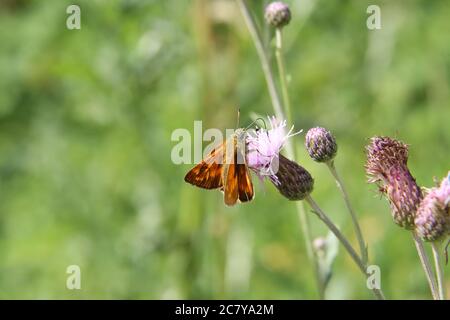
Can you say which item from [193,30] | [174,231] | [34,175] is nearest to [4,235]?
A: [34,175]

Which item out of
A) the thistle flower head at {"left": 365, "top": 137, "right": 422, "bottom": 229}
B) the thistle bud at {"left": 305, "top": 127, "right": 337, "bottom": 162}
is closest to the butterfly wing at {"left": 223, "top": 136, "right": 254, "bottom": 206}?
the thistle bud at {"left": 305, "top": 127, "right": 337, "bottom": 162}

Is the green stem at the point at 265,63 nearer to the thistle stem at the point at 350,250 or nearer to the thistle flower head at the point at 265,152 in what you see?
the thistle flower head at the point at 265,152

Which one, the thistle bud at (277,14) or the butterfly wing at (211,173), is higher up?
the thistle bud at (277,14)

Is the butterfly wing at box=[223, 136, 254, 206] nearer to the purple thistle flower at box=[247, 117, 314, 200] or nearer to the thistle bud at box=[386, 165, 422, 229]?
the purple thistle flower at box=[247, 117, 314, 200]

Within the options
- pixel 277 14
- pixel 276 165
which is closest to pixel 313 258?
pixel 276 165

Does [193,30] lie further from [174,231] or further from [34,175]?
[34,175]

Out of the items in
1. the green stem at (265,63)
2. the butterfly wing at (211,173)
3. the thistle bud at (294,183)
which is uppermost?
the green stem at (265,63)

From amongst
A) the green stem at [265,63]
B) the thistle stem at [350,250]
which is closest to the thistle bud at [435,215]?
the thistle stem at [350,250]
